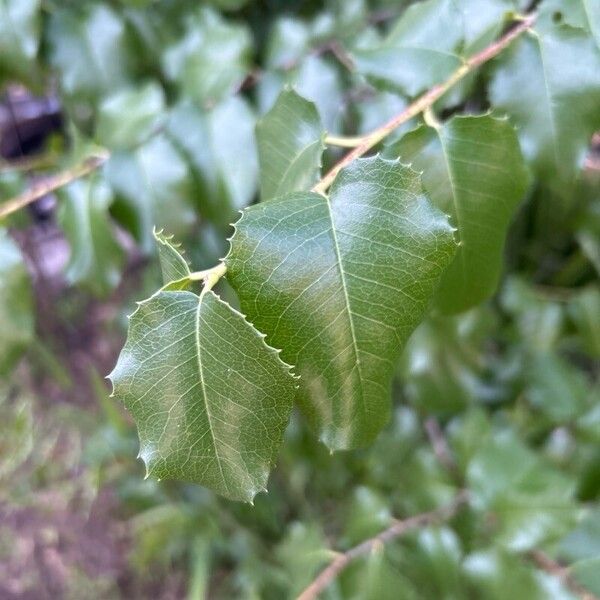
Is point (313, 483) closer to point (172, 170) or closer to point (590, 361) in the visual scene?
point (590, 361)

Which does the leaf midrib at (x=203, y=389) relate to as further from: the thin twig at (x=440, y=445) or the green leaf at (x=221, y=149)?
the thin twig at (x=440, y=445)

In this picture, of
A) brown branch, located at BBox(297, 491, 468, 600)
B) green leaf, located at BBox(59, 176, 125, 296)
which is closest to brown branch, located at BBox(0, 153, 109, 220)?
green leaf, located at BBox(59, 176, 125, 296)

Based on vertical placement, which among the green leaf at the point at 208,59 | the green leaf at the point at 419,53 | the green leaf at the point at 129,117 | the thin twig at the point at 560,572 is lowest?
the thin twig at the point at 560,572

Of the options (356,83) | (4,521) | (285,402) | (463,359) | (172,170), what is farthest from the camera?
(4,521)

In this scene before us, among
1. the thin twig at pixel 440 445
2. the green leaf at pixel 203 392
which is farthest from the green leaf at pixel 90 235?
the thin twig at pixel 440 445

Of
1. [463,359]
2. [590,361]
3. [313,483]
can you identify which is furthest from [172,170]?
[590,361]
